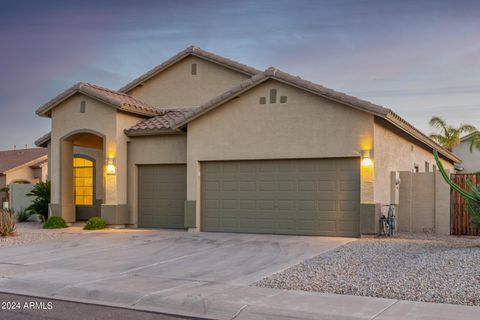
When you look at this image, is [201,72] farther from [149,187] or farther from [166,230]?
[166,230]

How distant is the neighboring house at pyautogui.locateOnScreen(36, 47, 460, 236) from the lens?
669 inches

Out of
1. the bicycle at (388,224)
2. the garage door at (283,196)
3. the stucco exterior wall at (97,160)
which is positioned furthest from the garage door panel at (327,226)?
the stucco exterior wall at (97,160)

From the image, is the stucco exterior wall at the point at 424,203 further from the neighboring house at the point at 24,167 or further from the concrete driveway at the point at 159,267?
the neighboring house at the point at 24,167

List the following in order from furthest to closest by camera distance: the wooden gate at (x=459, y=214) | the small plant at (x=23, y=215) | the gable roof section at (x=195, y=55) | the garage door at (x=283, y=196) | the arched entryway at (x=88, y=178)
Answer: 1. the small plant at (x=23, y=215)
2. the arched entryway at (x=88, y=178)
3. the gable roof section at (x=195, y=55)
4. the wooden gate at (x=459, y=214)
5. the garage door at (x=283, y=196)

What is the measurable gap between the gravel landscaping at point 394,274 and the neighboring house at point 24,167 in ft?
98.1

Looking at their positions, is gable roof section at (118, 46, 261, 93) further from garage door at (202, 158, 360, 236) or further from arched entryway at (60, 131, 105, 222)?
garage door at (202, 158, 360, 236)

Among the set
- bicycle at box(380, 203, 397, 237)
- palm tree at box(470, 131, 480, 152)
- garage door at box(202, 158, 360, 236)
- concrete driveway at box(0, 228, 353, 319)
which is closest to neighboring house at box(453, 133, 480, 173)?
palm tree at box(470, 131, 480, 152)

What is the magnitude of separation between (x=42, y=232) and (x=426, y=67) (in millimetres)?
16279

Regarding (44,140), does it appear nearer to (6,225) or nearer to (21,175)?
(6,225)

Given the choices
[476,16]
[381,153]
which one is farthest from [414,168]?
[476,16]

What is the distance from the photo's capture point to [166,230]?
19.8 m

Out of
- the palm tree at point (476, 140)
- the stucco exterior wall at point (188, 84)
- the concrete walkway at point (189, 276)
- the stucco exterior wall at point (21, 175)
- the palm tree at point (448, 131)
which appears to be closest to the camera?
the concrete walkway at point (189, 276)

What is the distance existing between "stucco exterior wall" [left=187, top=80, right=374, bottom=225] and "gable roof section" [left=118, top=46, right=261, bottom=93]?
432cm

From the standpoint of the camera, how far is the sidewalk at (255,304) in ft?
25.6
